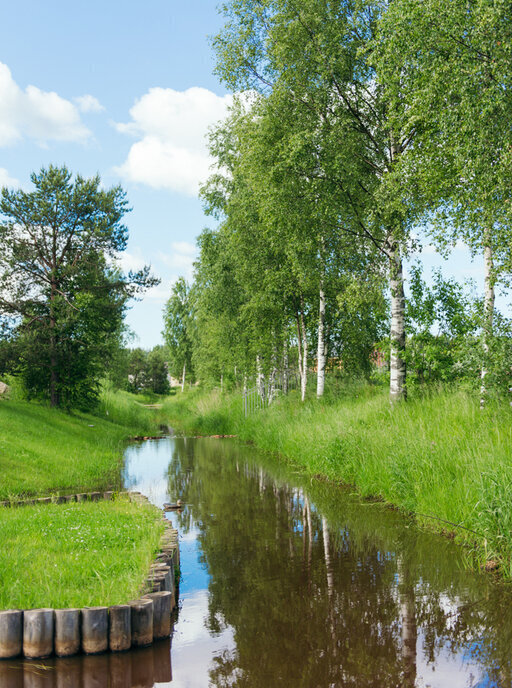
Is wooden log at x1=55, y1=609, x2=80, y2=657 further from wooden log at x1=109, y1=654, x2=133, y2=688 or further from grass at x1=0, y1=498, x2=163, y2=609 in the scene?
wooden log at x1=109, y1=654, x2=133, y2=688

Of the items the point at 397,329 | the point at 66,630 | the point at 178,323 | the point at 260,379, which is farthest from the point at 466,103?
the point at 178,323

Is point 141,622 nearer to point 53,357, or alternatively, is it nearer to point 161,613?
point 161,613

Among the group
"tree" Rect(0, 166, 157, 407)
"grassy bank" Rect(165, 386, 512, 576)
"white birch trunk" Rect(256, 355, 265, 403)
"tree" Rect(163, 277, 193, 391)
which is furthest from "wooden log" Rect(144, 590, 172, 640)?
"tree" Rect(163, 277, 193, 391)

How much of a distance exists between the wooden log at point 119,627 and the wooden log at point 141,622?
62 mm

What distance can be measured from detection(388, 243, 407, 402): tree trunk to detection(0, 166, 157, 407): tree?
1318 centimetres

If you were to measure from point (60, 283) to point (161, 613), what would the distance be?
21065 millimetres

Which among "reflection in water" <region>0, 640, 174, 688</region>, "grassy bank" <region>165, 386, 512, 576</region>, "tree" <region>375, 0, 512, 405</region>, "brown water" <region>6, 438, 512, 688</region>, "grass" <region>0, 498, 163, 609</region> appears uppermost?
"tree" <region>375, 0, 512, 405</region>

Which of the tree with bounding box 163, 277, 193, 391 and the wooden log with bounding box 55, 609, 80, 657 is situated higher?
the tree with bounding box 163, 277, 193, 391

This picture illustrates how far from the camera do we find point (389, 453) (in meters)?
10.7

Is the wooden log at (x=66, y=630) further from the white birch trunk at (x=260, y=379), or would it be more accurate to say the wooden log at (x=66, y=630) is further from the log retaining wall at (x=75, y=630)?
the white birch trunk at (x=260, y=379)

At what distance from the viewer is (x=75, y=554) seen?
22.0 ft

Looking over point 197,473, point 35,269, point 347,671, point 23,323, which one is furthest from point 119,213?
point 347,671

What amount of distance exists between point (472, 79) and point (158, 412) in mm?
37589

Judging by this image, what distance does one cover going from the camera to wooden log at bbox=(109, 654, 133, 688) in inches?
184
